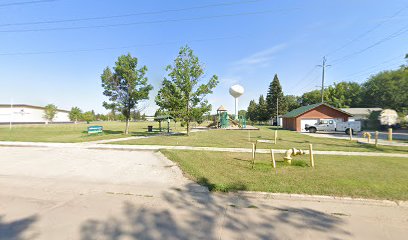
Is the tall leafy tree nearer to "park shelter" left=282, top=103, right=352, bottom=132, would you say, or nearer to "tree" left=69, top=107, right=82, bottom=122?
"park shelter" left=282, top=103, right=352, bottom=132

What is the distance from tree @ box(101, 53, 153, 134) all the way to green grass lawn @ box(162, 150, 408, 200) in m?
15.3

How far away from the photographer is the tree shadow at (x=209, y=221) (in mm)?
3316

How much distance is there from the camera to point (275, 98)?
2076 inches

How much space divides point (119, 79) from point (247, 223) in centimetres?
2161

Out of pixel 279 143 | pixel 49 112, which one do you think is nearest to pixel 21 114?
pixel 49 112

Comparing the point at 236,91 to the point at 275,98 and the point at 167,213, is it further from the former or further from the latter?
the point at 167,213

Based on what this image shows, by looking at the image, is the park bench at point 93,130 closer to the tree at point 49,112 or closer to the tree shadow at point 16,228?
the tree shadow at point 16,228

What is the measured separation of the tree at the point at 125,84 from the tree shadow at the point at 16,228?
61.0 ft

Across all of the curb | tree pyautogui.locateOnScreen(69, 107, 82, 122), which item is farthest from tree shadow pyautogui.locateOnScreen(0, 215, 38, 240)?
tree pyautogui.locateOnScreen(69, 107, 82, 122)

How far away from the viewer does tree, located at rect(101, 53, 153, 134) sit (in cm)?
Answer: 2123

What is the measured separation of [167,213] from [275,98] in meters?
53.1

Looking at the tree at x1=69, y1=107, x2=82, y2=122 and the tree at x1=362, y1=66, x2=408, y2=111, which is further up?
the tree at x1=362, y1=66, x2=408, y2=111

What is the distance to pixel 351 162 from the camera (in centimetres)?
835

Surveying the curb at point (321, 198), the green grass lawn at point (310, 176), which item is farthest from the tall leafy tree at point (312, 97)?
the curb at point (321, 198)
